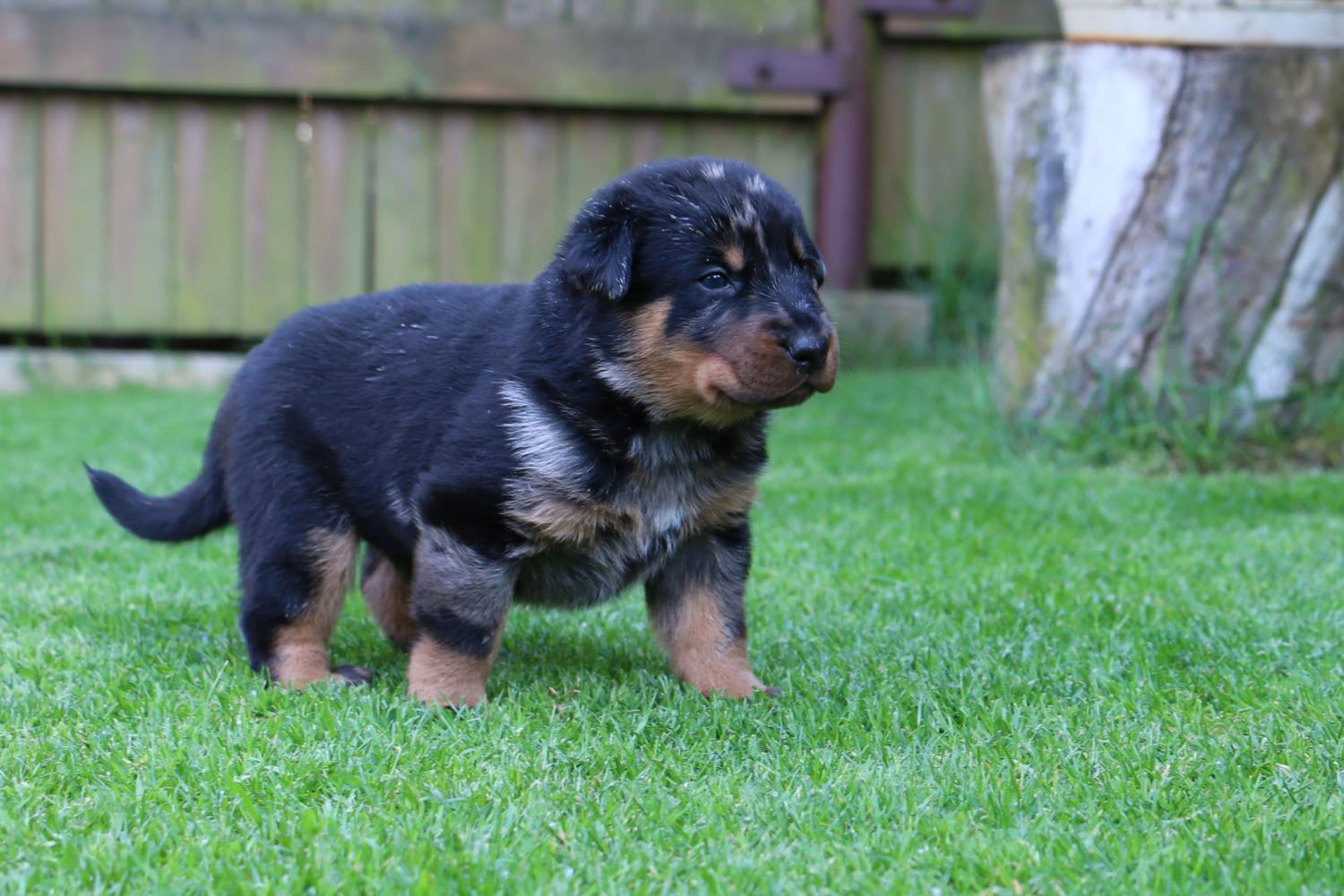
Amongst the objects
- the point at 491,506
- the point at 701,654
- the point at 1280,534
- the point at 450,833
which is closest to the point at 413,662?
the point at 491,506

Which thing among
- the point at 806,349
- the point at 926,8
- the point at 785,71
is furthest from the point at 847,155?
the point at 806,349

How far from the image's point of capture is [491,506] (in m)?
3.23

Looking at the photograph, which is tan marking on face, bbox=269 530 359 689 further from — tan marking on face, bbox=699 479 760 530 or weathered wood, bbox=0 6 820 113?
weathered wood, bbox=0 6 820 113

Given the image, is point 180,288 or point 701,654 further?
point 180,288

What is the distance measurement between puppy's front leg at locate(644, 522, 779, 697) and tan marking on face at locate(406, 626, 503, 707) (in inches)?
17.8

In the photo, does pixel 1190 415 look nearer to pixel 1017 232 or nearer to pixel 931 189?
pixel 1017 232

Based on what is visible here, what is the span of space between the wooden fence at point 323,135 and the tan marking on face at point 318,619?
4.93m

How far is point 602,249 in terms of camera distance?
3.20 metres

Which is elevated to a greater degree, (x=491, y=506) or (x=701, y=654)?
(x=491, y=506)

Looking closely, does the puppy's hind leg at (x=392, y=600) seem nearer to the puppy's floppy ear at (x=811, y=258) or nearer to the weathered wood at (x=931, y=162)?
the puppy's floppy ear at (x=811, y=258)

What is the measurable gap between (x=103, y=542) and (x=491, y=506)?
91.5 inches

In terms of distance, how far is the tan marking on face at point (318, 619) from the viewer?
351 centimetres

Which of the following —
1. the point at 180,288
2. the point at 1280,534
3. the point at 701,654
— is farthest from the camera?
the point at 180,288

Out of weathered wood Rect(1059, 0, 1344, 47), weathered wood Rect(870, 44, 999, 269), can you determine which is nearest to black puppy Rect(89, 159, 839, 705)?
weathered wood Rect(1059, 0, 1344, 47)
